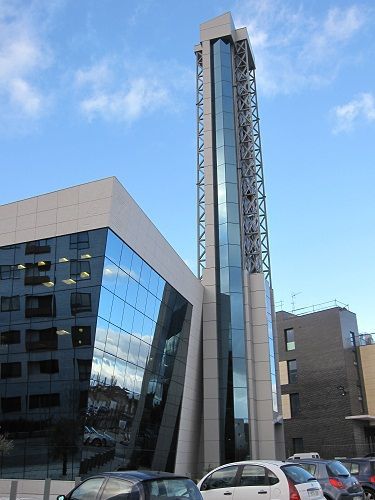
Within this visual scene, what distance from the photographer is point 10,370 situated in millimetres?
22703

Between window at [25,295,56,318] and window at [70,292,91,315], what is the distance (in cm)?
94

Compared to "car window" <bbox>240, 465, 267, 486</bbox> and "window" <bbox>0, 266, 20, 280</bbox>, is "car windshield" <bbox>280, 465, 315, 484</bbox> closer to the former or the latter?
"car window" <bbox>240, 465, 267, 486</bbox>

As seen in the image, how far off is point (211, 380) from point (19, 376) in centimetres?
1457

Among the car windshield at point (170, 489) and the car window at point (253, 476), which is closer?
the car windshield at point (170, 489)

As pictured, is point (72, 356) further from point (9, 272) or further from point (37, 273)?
point (9, 272)

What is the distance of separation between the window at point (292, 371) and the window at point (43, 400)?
32.2 m

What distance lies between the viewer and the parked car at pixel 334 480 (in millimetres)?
12273

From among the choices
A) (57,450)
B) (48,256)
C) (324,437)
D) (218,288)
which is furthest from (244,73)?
(57,450)

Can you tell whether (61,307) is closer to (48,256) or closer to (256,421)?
(48,256)

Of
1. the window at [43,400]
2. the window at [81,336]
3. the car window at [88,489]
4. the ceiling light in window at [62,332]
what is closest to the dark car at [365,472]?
the car window at [88,489]

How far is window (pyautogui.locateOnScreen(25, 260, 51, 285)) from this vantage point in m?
23.4

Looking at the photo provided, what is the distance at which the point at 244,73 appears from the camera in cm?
4419

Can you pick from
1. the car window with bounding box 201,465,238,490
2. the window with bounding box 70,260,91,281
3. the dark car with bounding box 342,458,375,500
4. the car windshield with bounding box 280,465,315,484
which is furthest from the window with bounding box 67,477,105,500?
the window with bounding box 70,260,91,281

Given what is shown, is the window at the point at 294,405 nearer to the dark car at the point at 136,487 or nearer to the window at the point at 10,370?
the window at the point at 10,370
